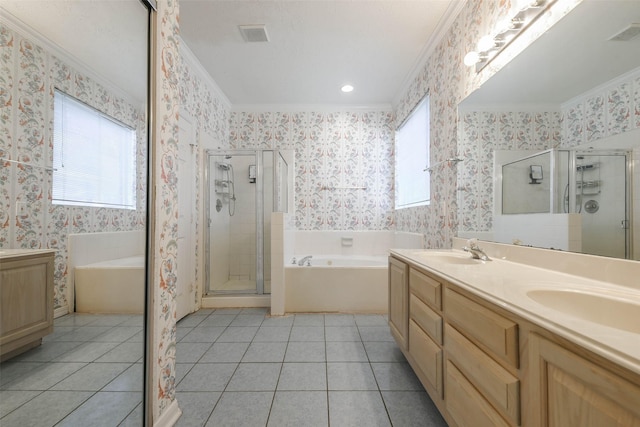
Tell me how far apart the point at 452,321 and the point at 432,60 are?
242 cm

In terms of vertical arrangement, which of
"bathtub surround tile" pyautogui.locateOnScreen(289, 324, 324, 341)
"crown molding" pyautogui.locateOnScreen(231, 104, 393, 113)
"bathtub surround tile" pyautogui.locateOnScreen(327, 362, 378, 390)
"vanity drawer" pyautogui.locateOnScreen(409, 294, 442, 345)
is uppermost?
"crown molding" pyautogui.locateOnScreen(231, 104, 393, 113)

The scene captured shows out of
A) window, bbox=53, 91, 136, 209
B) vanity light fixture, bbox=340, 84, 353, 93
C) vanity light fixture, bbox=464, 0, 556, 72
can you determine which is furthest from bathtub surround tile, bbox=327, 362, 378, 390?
vanity light fixture, bbox=340, 84, 353, 93

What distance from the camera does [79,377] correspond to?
0.86 m

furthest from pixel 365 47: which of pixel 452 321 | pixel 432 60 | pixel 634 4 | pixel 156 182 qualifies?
pixel 452 321

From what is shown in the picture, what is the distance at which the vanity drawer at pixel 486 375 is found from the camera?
0.73 m

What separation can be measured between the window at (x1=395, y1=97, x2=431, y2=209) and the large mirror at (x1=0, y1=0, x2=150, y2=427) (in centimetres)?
236

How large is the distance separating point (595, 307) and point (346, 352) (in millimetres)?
1541

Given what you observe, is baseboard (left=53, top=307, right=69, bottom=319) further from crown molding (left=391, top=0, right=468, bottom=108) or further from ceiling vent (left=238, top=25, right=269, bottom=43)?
crown molding (left=391, top=0, right=468, bottom=108)

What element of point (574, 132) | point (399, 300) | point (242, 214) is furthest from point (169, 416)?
point (242, 214)

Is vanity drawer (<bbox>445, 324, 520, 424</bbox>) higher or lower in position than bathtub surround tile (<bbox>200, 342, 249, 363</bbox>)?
higher

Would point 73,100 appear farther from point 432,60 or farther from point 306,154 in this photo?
point 306,154

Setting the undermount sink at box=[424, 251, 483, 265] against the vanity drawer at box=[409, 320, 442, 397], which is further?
the undermount sink at box=[424, 251, 483, 265]

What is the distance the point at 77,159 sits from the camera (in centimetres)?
83

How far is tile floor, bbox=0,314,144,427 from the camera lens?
67cm
